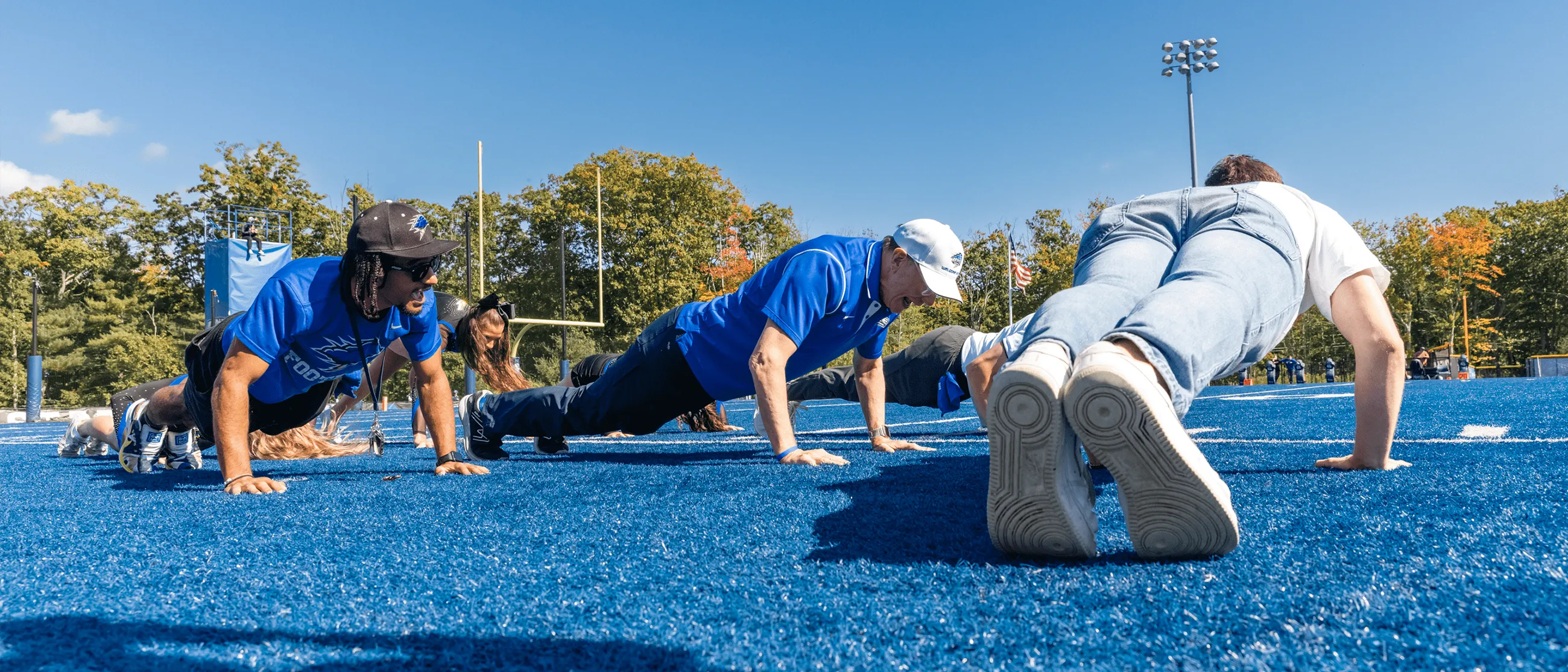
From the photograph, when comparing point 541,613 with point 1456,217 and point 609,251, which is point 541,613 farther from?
point 1456,217

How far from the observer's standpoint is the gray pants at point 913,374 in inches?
222

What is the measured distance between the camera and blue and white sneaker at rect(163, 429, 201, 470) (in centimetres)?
426

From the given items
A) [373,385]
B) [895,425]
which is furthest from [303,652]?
[895,425]

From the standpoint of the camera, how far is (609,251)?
31.7 m

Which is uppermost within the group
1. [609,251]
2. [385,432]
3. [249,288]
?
[609,251]

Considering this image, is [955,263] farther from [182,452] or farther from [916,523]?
[182,452]

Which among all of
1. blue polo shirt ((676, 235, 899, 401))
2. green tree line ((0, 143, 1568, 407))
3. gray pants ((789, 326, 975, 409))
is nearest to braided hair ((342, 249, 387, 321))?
blue polo shirt ((676, 235, 899, 401))

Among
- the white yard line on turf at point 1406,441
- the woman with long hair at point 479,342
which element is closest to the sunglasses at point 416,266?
the woman with long hair at point 479,342

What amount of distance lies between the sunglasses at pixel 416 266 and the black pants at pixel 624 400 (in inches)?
35.4

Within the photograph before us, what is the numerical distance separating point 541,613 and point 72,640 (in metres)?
0.67

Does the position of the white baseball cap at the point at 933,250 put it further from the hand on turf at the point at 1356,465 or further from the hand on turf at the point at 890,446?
the hand on turf at the point at 1356,465

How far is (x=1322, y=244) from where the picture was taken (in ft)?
7.64

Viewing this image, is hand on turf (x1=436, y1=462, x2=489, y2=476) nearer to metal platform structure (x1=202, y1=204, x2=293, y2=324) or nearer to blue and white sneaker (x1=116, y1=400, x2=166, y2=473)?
blue and white sneaker (x1=116, y1=400, x2=166, y2=473)

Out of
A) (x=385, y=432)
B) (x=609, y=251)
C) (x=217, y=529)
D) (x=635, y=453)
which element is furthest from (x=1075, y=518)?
(x=609, y=251)
